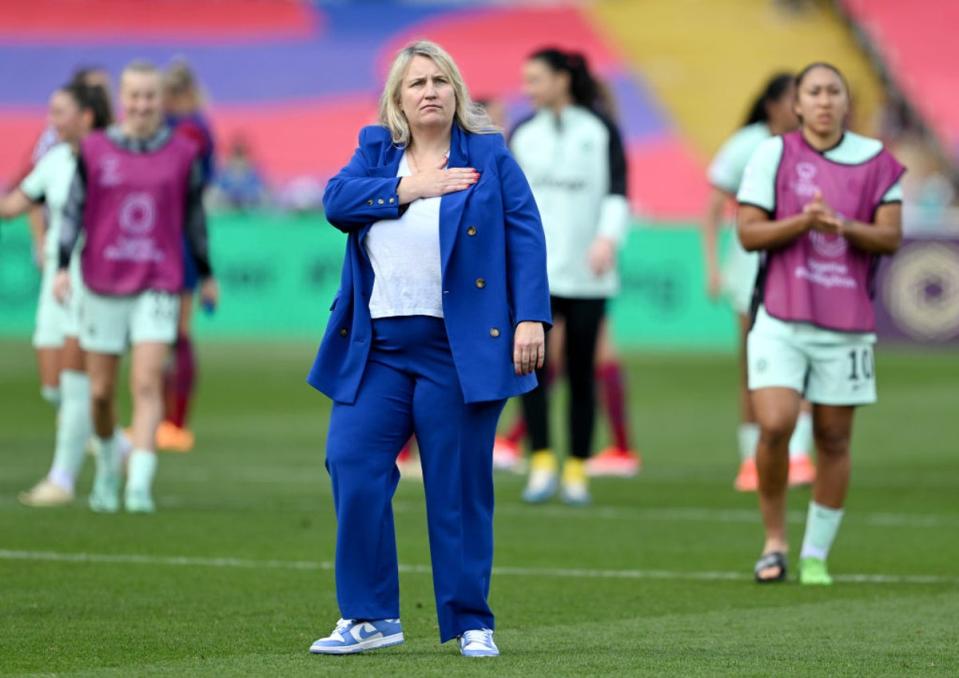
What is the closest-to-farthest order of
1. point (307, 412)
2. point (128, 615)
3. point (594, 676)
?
point (594, 676)
point (128, 615)
point (307, 412)

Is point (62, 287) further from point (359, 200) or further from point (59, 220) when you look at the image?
point (359, 200)

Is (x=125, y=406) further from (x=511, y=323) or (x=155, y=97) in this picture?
(x=511, y=323)

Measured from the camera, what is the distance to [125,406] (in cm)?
1872

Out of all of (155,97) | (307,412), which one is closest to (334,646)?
(155,97)

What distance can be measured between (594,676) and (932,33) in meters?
33.2

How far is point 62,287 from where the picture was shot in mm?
10688

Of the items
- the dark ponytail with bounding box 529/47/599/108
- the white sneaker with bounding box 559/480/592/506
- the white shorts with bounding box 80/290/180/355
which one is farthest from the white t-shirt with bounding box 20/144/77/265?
the white sneaker with bounding box 559/480/592/506

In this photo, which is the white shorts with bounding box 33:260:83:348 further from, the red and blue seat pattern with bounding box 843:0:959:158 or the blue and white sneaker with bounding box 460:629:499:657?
the red and blue seat pattern with bounding box 843:0:959:158

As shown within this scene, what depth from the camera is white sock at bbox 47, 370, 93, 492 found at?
38.4ft

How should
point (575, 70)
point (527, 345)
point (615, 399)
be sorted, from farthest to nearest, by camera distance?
point (615, 399), point (575, 70), point (527, 345)

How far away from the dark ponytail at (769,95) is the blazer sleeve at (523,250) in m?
5.58

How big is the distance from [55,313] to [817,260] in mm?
5162

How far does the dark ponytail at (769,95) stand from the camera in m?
12.0

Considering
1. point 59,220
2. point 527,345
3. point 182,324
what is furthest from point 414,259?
point 182,324
